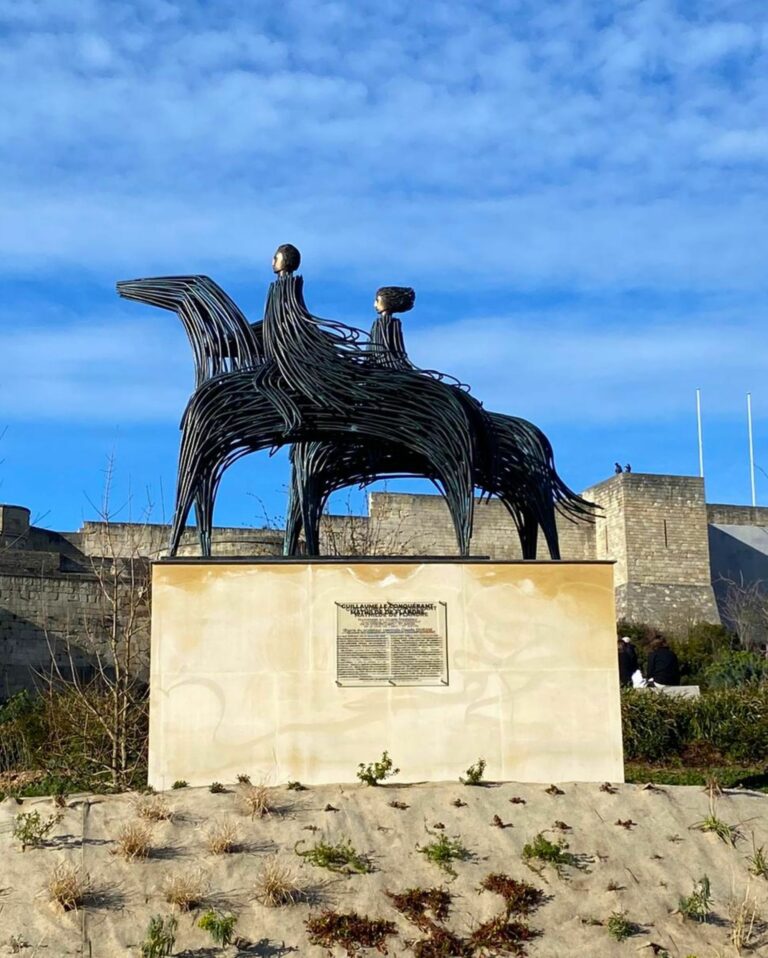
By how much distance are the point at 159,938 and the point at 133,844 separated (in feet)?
4.10

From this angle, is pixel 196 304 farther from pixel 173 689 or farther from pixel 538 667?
pixel 538 667

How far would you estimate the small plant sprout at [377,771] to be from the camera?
492 inches

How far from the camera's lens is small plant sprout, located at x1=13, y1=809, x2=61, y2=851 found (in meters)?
11.2

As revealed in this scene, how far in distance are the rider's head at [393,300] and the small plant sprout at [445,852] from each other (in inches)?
223

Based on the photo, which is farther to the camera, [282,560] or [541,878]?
[282,560]

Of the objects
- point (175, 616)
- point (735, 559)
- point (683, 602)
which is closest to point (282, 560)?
point (175, 616)

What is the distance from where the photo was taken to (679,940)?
34.4 feet

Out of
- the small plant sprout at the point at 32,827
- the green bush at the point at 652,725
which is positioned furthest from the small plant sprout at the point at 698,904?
the green bush at the point at 652,725

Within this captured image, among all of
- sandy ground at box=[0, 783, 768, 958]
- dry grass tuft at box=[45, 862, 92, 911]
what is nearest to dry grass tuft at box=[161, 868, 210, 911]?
sandy ground at box=[0, 783, 768, 958]

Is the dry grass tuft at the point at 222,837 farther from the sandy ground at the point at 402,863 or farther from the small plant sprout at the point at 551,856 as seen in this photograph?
the small plant sprout at the point at 551,856

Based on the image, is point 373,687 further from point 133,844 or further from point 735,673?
point 735,673

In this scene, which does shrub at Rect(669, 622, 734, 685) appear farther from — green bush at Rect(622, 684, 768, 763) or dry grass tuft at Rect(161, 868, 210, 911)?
dry grass tuft at Rect(161, 868, 210, 911)

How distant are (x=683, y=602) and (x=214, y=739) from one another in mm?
31118

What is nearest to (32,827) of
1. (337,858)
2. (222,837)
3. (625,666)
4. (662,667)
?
(222,837)
